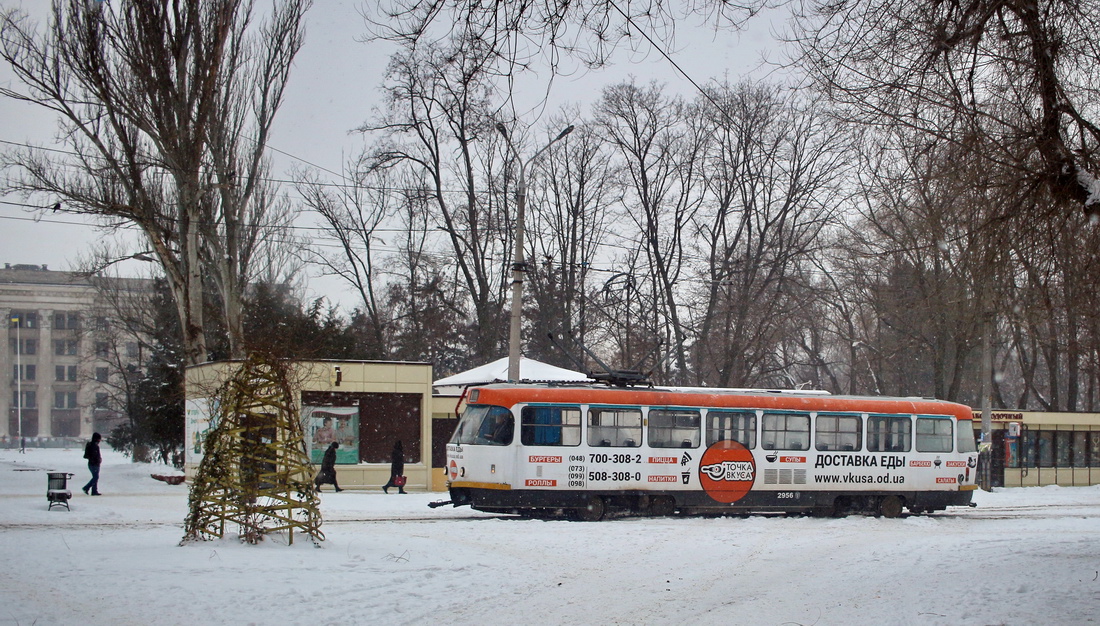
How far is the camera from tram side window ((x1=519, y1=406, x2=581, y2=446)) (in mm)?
20734

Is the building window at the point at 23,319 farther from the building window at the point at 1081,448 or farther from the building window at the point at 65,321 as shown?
the building window at the point at 1081,448

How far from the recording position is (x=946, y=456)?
24.5m

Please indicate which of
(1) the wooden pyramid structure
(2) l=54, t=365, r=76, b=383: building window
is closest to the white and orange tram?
(1) the wooden pyramid structure

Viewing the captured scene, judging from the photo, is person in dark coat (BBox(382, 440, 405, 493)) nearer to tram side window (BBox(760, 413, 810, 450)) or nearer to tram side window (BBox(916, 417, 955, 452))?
tram side window (BBox(760, 413, 810, 450))

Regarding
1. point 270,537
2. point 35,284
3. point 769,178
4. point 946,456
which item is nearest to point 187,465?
point 270,537

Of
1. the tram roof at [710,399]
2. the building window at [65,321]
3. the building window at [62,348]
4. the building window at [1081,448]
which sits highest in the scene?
the building window at [65,321]

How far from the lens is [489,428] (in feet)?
68.2

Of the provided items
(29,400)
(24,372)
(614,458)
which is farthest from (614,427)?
(29,400)

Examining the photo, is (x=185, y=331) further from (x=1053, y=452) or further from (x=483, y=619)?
(x=1053, y=452)

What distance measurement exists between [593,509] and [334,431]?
963 centimetres

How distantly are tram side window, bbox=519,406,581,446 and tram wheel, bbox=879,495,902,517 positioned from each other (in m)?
8.04

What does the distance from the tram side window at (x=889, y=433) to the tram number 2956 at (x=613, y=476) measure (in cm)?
601

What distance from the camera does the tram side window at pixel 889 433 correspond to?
23797 millimetres

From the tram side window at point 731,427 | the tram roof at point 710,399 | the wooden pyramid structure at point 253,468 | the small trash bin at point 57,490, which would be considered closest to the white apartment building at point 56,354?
the small trash bin at point 57,490
